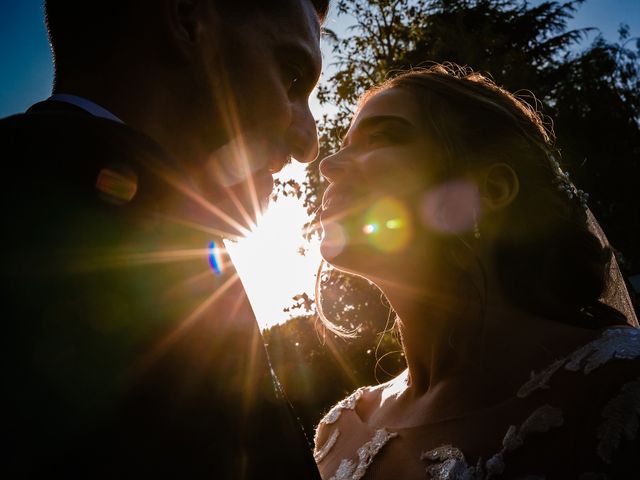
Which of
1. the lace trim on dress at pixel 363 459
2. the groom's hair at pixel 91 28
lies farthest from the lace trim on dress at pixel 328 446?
the groom's hair at pixel 91 28

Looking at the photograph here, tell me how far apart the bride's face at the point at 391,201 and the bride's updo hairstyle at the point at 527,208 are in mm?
113

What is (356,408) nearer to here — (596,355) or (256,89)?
(596,355)

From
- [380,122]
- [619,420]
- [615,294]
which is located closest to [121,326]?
[619,420]

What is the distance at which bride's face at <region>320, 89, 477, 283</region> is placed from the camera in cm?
269

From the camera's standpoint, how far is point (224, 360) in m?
0.80

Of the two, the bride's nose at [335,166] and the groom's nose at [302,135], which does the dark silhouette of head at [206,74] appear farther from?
the bride's nose at [335,166]

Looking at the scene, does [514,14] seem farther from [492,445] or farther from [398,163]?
[492,445]

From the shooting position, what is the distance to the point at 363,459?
245 cm

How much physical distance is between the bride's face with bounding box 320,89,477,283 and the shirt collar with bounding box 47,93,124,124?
5.56 feet

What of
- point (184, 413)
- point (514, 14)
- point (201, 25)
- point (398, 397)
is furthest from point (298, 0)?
point (514, 14)

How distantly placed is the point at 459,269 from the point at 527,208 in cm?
61

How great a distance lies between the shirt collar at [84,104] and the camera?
120 centimetres

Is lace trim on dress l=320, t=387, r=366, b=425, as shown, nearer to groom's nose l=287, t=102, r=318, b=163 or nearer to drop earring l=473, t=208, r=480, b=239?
drop earring l=473, t=208, r=480, b=239

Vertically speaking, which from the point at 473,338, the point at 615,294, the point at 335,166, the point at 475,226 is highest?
the point at 335,166
